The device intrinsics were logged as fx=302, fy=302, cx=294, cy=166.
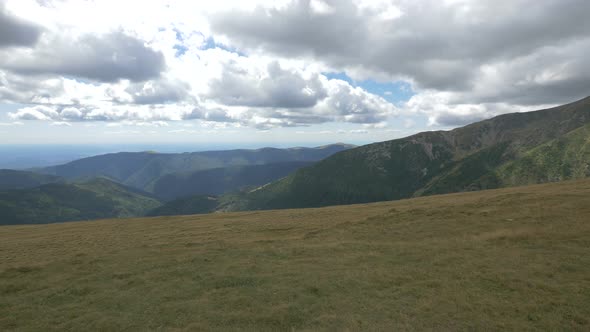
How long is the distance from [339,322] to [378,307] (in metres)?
2.73

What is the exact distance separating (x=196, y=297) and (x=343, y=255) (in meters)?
13.1

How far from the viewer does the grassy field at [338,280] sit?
16.5 m

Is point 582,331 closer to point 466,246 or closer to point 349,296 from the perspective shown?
point 349,296

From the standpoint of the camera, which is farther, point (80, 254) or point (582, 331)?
point (80, 254)

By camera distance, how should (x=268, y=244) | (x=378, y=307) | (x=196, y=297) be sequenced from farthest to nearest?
(x=268, y=244) < (x=196, y=297) < (x=378, y=307)

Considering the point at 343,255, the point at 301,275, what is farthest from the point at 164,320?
the point at 343,255

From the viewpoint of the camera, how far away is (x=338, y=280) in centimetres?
2169

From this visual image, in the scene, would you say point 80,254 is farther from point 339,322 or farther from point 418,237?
point 418,237

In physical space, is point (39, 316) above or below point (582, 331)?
below

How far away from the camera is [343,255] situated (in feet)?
90.4

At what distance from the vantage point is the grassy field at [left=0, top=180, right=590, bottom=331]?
1647cm

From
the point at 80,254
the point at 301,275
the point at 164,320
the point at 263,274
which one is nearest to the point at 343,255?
the point at 301,275

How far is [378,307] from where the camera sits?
17391mm

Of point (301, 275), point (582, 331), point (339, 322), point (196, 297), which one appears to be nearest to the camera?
point (582, 331)
